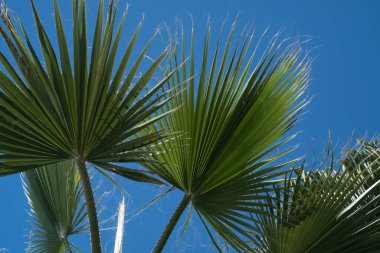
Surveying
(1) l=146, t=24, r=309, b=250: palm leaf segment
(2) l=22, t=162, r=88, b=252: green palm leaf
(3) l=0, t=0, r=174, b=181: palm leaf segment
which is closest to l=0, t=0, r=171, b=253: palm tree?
(3) l=0, t=0, r=174, b=181: palm leaf segment

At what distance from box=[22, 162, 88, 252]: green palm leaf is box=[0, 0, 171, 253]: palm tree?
0.96m

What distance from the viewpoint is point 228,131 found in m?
2.11

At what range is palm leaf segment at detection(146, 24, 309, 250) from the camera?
2104 mm

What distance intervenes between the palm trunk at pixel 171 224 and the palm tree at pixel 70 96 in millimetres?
323

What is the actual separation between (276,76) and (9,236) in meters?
16.7

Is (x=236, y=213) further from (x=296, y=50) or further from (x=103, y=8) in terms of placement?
(x=103, y=8)

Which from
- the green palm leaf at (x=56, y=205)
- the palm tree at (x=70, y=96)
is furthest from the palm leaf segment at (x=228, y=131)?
the green palm leaf at (x=56, y=205)

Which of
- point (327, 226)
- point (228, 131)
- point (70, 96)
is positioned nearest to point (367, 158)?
point (327, 226)

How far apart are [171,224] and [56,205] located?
39.0 inches

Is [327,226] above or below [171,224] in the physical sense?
below

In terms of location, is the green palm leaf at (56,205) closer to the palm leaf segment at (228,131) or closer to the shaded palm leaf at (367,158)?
the palm leaf segment at (228,131)

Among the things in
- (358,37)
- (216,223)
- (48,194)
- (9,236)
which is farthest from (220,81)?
(9,236)

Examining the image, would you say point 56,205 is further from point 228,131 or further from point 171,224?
point 228,131

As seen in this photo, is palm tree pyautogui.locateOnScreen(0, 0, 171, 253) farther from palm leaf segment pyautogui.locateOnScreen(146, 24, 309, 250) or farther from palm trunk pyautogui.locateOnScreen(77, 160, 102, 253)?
palm leaf segment pyautogui.locateOnScreen(146, 24, 309, 250)
